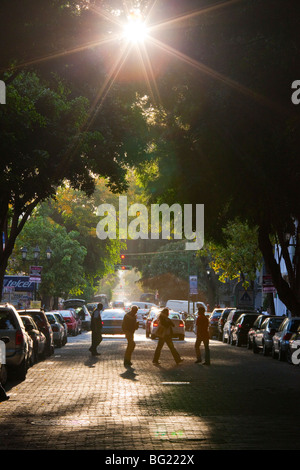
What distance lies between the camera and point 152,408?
14.2m

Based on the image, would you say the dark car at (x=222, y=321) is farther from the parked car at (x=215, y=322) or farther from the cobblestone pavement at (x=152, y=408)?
the cobblestone pavement at (x=152, y=408)

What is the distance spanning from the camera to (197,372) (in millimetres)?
22750

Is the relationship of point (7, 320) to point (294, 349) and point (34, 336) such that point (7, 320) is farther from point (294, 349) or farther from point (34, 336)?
point (294, 349)

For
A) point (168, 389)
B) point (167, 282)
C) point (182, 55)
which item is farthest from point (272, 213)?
point (167, 282)

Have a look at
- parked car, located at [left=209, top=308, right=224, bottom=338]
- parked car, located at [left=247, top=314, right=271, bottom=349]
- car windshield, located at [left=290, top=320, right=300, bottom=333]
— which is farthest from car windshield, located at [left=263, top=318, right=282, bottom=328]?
parked car, located at [left=209, top=308, right=224, bottom=338]

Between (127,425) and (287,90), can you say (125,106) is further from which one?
(127,425)

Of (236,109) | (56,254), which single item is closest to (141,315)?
(56,254)

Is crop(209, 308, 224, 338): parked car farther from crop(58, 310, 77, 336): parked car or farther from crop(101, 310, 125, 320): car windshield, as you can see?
crop(58, 310, 77, 336): parked car

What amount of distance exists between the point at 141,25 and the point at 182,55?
1.41 meters

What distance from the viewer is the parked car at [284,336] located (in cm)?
2788

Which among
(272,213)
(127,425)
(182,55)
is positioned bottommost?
(127,425)

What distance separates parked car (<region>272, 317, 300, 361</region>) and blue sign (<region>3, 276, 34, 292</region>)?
17651mm

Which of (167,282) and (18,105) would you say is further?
(167,282)

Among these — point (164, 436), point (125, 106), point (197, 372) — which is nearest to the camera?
point (164, 436)
